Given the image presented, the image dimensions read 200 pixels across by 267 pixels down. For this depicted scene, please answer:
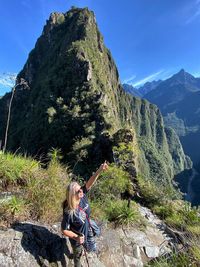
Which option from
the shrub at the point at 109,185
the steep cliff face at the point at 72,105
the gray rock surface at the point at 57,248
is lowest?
the gray rock surface at the point at 57,248

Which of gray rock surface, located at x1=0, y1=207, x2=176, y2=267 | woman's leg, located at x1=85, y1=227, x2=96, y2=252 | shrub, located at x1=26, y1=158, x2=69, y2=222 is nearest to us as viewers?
gray rock surface, located at x1=0, y1=207, x2=176, y2=267

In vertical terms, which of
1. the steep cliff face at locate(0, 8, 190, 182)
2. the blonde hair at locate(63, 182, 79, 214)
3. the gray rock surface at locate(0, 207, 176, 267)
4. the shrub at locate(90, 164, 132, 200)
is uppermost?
the steep cliff face at locate(0, 8, 190, 182)

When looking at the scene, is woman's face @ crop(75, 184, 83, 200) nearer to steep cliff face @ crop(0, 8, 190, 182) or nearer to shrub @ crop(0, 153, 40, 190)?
shrub @ crop(0, 153, 40, 190)

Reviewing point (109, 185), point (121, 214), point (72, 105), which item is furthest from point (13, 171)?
point (72, 105)

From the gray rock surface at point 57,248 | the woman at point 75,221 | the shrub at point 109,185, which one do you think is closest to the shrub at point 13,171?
the gray rock surface at point 57,248

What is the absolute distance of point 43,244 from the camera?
552 cm

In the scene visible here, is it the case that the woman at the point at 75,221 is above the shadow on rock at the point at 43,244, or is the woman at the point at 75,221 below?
above

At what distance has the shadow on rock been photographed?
5309mm

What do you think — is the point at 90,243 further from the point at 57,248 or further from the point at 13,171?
the point at 13,171

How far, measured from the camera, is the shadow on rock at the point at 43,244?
5.31 meters

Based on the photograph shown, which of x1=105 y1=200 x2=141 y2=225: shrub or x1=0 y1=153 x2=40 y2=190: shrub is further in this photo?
x1=105 y1=200 x2=141 y2=225: shrub

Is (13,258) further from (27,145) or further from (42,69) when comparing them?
(42,69)

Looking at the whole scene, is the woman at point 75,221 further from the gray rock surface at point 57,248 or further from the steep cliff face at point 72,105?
the steep cliff face at point 72,105

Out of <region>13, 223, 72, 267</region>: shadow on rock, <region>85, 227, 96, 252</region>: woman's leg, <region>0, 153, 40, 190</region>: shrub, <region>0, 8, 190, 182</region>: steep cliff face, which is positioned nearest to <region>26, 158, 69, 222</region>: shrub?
<region>0, 153, 40, 190</region>: shrub
